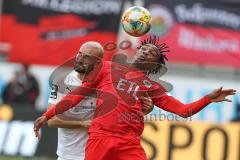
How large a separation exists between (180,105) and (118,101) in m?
0.70

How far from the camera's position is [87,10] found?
19.6m

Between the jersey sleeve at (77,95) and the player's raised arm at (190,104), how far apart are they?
2.38 ft

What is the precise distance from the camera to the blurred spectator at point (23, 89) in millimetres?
18781

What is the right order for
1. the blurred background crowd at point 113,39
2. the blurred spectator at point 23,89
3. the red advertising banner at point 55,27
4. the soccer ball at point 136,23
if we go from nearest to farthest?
the soccer ball at point 136,23 → the blurred spectator at point 23,89 → the blurred background crowd at point 113,39 → the red advertising banner at point 55,27

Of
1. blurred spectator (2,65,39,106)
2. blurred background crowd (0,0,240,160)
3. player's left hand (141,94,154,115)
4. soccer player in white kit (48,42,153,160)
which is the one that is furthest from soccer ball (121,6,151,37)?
blurred spectator (2,65,39,106)

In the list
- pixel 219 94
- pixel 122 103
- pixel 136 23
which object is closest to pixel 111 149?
pixel 122 103

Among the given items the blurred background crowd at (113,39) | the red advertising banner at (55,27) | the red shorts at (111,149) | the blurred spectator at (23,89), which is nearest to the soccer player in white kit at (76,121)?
the red shorts at (111,149)

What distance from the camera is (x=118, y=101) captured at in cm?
905

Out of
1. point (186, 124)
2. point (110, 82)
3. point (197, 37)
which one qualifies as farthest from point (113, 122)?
point (197, 37)

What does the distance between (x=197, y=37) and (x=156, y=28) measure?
1.02 metres

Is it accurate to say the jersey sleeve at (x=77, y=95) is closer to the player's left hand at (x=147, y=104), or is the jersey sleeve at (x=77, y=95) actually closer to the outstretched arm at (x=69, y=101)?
the outstretched arm at (x=69, y=101)

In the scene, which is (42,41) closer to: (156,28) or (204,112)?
(156,28)

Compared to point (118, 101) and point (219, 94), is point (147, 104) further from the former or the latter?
point (219, 94)

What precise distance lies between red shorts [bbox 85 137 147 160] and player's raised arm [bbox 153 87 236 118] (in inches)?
27.1
